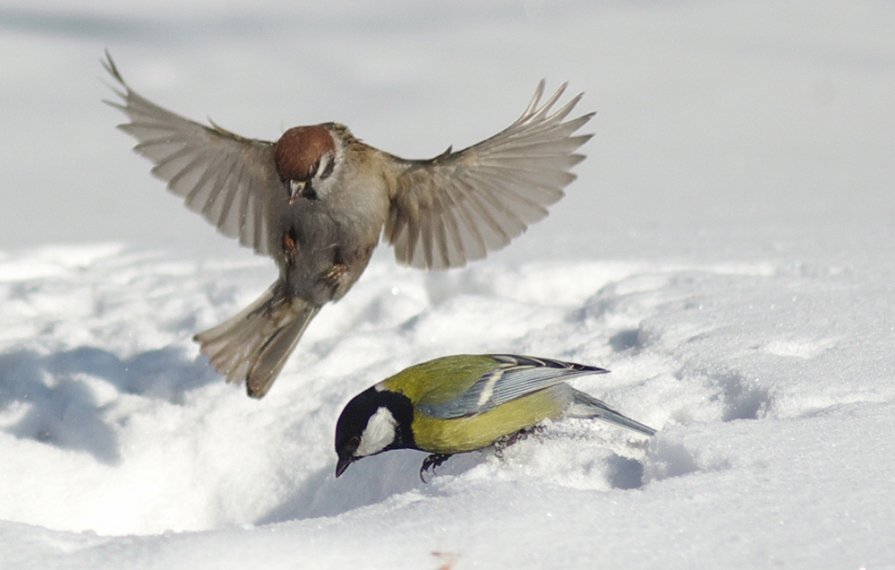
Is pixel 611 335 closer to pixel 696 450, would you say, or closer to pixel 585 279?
pixel 585 279

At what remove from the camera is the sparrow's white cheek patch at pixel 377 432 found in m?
3.00

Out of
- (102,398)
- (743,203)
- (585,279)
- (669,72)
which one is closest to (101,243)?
(102,398)

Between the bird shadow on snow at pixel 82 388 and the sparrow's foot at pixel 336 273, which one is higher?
the sparrow's foot at pixel 336 273

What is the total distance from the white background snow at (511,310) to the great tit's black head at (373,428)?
0.50ft

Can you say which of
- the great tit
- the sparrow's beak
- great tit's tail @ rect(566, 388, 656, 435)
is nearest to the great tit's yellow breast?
the great tit

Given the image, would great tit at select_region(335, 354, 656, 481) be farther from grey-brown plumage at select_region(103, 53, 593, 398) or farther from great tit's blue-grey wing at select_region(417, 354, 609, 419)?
grey-brown plumage at select_region(103, 53, 593, 398)

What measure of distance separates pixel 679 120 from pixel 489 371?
181 inches

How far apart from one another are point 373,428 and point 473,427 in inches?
9.8

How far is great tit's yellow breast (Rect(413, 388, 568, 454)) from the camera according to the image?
9.71 ft

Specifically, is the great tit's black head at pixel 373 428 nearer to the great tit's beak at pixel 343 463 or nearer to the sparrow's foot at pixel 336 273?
the great tit's beak at pixel 343 463

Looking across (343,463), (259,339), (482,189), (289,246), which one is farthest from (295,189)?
(343,463)

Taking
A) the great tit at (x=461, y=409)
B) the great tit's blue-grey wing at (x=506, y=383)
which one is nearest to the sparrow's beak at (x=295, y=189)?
the great tit at (x=461, y=409)

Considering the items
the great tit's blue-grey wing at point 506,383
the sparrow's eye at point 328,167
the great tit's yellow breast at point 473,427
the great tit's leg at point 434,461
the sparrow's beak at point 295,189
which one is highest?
the sparrow's eye at point 328,167

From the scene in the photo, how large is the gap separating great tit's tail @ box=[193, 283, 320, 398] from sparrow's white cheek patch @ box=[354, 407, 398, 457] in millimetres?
468
